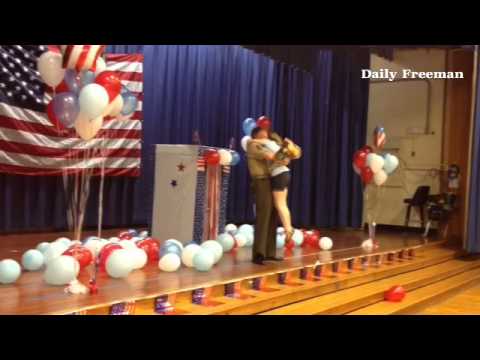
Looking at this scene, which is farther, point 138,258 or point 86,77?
point 138,258

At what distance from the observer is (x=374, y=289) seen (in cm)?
532

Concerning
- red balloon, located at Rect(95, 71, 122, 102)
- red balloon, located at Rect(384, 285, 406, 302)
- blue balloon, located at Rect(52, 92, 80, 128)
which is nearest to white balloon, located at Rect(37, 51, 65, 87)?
blue balloon, located at Rect(52, 92, 80, 128)

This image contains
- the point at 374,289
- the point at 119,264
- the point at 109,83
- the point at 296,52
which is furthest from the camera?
the point at 296,52

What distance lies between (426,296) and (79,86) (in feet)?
12.5

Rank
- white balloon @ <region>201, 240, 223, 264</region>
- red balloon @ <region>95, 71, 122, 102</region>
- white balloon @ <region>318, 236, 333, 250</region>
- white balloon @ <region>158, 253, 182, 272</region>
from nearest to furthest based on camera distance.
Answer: red balloon @ <region>95, 71, 122, 102</region>, white balloon @ <region>158, 253, 182, 272</region>, white balloon @ <region>201, 240, 223, 264</region>, white balloon @ <region>318, 236, 333, 250</region>

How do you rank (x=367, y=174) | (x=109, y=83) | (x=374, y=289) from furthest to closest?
(x=367, y=174)
(x=374, y=289)
(x=109, y=83)

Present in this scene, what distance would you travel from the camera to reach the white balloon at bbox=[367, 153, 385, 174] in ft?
22.4

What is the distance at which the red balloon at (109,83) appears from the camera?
373cm

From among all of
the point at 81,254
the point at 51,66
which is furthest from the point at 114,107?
the point at 81,254

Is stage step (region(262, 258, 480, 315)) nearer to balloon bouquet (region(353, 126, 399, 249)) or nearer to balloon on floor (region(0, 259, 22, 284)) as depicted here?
balloon bouquet (region(353, 126, 399, 249))

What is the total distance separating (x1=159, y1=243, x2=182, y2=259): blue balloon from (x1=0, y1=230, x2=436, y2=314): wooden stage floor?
0.14m

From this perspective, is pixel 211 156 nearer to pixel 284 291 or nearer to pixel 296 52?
pixel 284 291

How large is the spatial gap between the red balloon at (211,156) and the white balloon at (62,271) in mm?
2200

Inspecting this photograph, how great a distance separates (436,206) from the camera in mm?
8727
